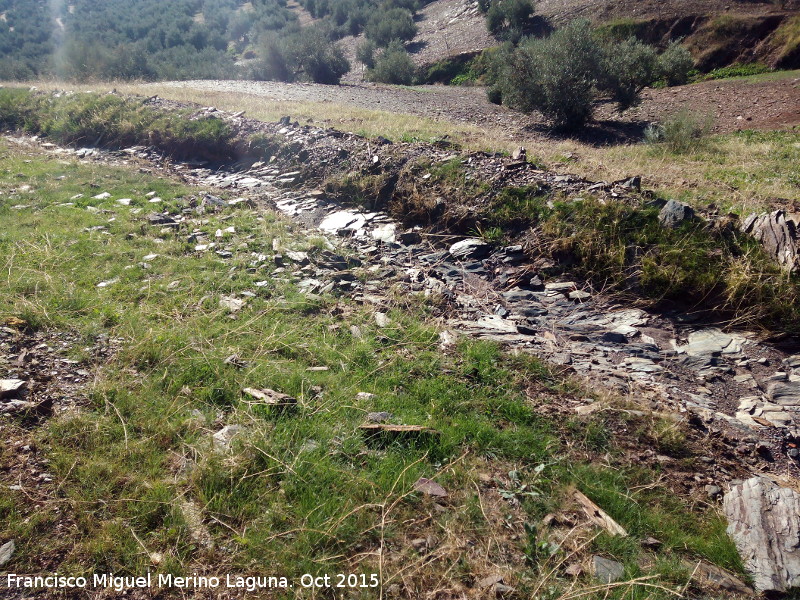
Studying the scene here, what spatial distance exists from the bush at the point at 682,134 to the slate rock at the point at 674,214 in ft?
18.2

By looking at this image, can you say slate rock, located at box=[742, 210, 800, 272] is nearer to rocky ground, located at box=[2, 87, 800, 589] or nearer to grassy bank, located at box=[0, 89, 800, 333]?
grassy bank, located at box=[0, 89, 800, 333]

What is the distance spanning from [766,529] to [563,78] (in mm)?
14352

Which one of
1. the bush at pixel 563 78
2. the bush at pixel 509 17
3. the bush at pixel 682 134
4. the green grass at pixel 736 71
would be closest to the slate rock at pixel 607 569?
the bush at pixel 682 134

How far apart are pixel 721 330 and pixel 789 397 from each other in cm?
99

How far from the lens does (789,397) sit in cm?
412

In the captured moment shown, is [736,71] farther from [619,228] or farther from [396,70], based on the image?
[619,228]

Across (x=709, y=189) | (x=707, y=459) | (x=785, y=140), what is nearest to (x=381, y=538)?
(x=707, y=459)

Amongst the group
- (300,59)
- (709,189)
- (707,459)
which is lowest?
(707,459)

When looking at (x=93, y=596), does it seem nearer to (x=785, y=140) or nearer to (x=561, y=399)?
(x=561, y=399)

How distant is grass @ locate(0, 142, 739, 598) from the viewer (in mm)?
2682

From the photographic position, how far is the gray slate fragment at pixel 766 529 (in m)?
2.73

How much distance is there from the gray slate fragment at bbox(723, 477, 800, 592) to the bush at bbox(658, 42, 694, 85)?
19.0 meters

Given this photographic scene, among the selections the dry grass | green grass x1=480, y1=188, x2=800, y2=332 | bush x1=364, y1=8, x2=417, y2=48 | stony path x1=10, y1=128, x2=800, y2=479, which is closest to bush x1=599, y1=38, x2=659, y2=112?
the dry grass

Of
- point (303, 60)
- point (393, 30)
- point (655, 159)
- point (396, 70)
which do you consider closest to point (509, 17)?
point (396, 70)
